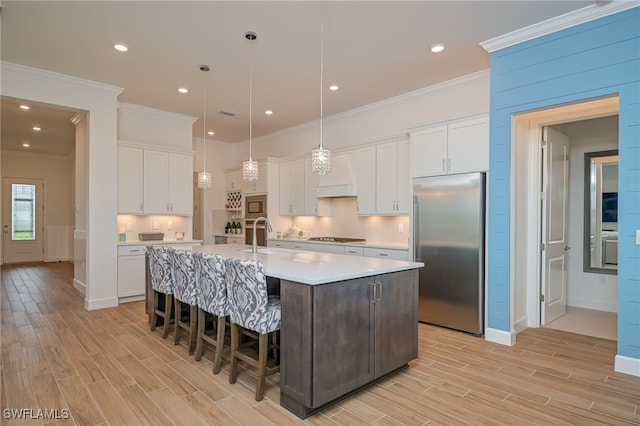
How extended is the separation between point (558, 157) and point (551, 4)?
212 cm

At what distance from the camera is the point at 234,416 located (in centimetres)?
235

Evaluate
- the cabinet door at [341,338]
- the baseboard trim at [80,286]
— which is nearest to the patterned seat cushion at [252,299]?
the cabinet door at [341,338]

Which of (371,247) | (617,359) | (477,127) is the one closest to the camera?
(617,359)

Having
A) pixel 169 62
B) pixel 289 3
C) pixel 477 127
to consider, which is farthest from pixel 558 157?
pixel 169 62

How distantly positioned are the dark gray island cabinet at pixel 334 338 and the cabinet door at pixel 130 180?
13.8 feet

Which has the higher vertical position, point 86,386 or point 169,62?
point 169,62

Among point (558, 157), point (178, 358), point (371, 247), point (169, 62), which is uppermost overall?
point (169, 62)

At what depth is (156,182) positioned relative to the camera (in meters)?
5.89

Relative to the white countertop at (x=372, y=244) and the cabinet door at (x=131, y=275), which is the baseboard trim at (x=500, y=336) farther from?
the cabinet door at (x=131, y=275)

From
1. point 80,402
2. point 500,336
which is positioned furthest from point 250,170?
point 500,336

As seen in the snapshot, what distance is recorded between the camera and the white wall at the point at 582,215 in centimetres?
472

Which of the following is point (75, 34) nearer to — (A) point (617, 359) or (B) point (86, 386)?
(B) point (86, 386)

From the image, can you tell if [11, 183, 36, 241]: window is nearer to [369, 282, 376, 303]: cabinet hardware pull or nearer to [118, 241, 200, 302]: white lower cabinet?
[118, 241, 200, 302]: white lower cabinet

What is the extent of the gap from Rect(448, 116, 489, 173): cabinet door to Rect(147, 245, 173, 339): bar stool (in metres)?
3.40
